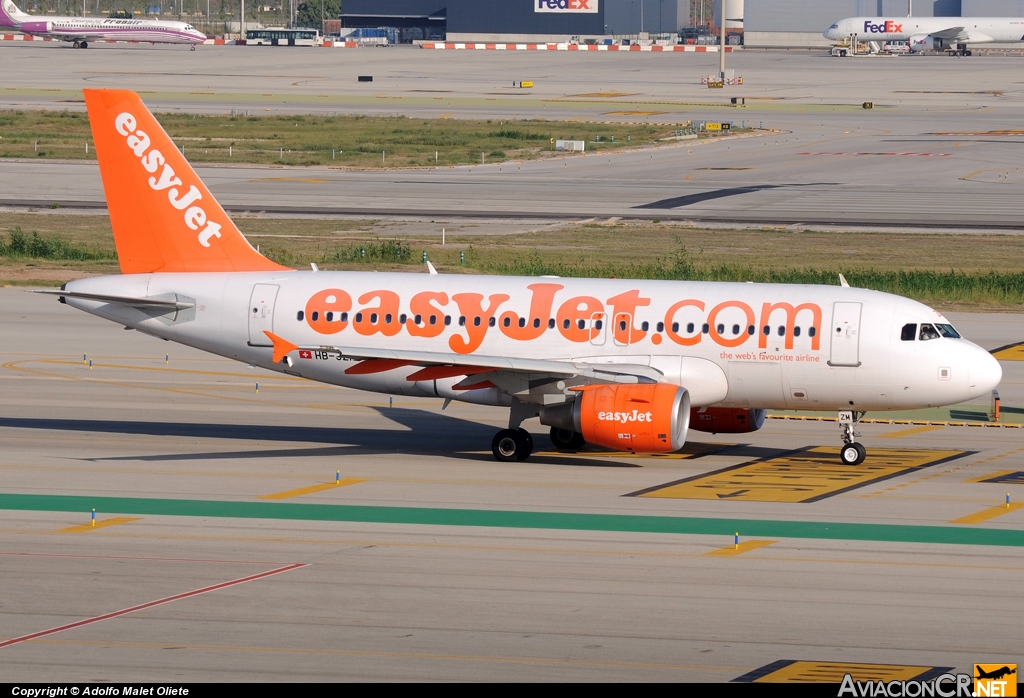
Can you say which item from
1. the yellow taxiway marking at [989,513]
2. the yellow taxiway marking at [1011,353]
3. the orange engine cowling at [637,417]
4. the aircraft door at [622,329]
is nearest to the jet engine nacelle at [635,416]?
the orange engine cowling at [637,417]

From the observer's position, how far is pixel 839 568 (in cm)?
2459

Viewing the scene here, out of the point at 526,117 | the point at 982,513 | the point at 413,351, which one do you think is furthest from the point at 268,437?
the point at 526,117

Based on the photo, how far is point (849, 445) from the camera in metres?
33.1

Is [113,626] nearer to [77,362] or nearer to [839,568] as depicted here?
[839,568]

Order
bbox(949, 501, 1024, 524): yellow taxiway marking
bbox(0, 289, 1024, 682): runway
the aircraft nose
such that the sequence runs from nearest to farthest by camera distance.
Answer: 1. bbox(0, 289, 1024, 682): runway
2. bbox(949, 501, 1024, 524): yellow taxiway marking
3. the aircraft nose

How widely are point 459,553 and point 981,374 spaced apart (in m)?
13.9

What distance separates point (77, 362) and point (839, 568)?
29.5 metres

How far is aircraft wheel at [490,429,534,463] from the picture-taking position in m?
33.2

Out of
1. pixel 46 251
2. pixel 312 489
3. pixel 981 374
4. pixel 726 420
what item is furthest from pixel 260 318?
pixel 46 251

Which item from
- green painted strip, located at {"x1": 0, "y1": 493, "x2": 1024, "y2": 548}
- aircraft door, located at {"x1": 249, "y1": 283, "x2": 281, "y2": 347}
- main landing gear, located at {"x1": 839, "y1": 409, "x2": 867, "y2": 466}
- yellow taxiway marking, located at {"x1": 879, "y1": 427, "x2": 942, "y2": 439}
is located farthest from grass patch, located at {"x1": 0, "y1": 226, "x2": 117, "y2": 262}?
main landing gear, located at {"x1": 839, "y1": 409, "x2": 867, "y2": 466}

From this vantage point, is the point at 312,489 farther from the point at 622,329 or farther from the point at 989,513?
the point at 989,513

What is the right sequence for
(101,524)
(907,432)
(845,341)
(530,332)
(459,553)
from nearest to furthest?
(459,553)
(101,524)
(845,341)
(530,332)
(907,432)

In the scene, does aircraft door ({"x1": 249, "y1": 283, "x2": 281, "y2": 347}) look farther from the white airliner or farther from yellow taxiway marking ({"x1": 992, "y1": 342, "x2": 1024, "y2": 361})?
yellow taxiway marking ({"x1": 992, "y1": 342, "x2": 1024, "y2": 361})

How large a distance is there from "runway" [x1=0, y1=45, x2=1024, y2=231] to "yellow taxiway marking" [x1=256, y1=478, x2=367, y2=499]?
51.3 m
